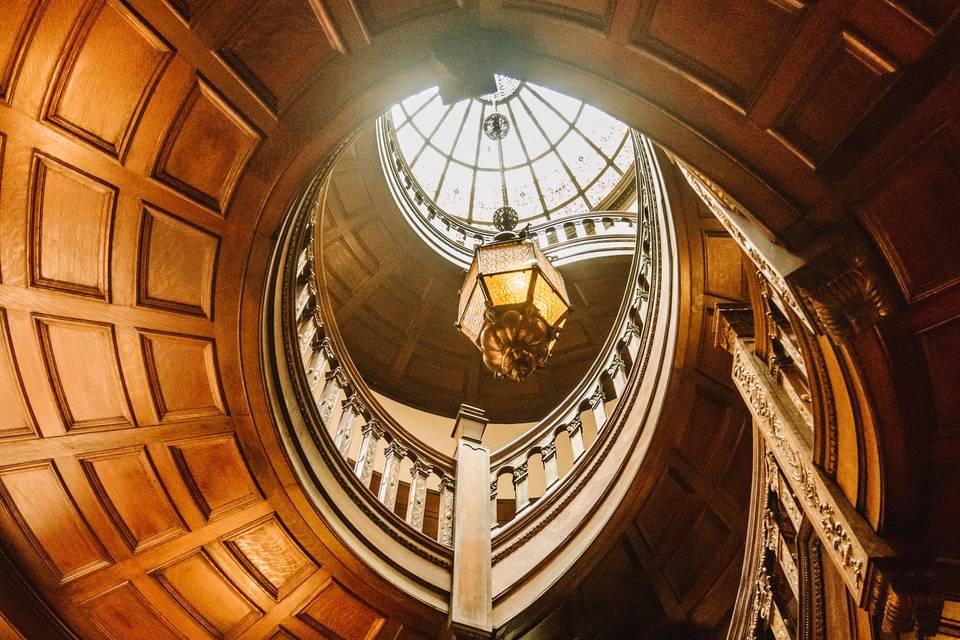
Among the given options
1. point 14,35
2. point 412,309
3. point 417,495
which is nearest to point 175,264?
point 14,35

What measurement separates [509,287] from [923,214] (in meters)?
2.62

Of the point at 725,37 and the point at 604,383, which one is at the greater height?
the point at 604,383

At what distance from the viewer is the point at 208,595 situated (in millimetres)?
4328

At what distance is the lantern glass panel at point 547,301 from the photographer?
14.2ft

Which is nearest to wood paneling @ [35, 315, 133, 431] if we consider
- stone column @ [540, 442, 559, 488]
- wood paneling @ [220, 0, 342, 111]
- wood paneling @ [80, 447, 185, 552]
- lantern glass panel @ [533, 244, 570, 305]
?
wood paneling @ [80, 447, 185, 552]

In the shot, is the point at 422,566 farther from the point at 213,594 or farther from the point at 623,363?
the point at 623,363

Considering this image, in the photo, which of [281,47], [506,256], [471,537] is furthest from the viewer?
[471,537]

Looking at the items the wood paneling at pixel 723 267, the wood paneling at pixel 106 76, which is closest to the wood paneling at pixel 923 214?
the wood paneling at pixel 723 267

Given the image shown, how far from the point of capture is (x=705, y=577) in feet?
16.3

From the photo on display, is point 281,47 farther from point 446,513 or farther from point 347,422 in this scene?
point 446,513

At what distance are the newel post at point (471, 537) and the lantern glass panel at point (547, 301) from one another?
8.10 ft

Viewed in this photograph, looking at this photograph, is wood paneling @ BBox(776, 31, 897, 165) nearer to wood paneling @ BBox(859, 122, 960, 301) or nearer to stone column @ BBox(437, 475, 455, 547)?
wood paneling @ BBox(859, 122, 960, 301)

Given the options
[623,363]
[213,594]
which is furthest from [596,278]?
[213,594]

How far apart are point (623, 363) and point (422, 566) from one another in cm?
274
